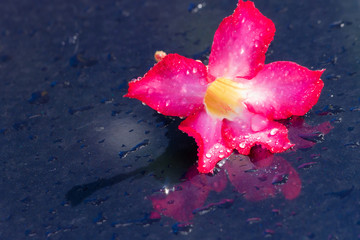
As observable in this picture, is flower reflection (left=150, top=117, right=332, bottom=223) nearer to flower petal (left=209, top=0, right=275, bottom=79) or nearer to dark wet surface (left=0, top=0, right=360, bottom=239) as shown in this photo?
dark wet surface (left=0, top=0, right=360, bottom=239)

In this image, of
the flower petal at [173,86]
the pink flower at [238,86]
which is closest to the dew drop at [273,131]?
the pink flower at [238,86]

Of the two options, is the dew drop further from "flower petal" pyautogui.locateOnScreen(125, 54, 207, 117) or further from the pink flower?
"flower petal" pyautogui.locateOnScreen(125, 54, 207, 117)

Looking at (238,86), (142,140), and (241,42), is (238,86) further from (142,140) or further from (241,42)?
(142,140)

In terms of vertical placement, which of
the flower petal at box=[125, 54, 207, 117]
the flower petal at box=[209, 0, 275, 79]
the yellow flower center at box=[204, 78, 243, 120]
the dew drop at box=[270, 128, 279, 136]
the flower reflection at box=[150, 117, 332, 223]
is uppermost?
the flower petal at box=[209, 0, 275, 79]

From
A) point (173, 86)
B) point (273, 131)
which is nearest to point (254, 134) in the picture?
point (273, 131)

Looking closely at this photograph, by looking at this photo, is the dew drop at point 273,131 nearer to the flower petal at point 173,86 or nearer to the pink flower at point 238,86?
the pink flower at point 238,86

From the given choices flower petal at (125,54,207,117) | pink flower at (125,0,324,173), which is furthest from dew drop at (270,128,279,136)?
flower petal at (125,54,207,117)

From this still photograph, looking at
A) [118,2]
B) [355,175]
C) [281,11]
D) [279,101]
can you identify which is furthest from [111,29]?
[355,175]

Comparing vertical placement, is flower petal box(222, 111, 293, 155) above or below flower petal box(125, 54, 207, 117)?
below
